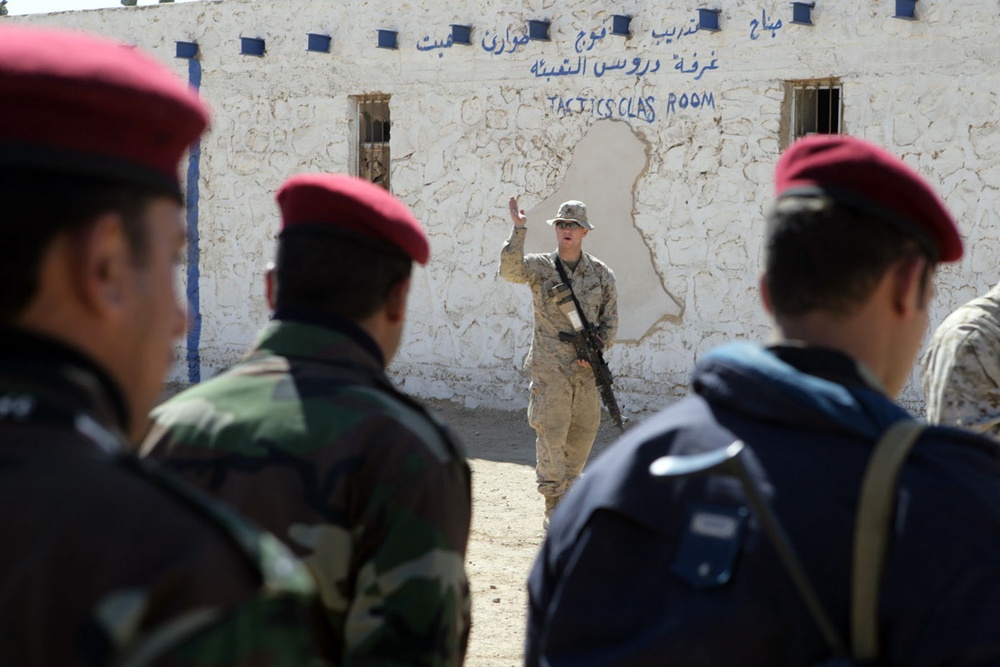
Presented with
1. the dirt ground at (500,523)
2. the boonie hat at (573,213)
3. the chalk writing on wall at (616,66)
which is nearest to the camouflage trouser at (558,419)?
the dirt ground at (500,523)

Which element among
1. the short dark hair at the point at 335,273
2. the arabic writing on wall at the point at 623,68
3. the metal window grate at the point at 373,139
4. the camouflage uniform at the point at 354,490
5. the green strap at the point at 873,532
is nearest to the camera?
the green strap at the point at 873,532

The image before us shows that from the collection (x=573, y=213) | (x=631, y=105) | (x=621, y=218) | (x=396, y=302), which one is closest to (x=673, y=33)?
(x=631, y=105)

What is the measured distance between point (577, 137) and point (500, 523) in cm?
427

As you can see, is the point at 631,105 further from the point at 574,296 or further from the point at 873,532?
the point at 873,532

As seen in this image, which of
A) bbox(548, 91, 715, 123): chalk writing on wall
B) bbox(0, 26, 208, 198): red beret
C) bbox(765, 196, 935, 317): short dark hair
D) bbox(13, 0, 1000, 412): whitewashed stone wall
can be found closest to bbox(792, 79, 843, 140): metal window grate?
bbox(13, 0, 1000, 412): whitewashed stone wall

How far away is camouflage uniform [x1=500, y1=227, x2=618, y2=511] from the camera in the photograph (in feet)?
23.4

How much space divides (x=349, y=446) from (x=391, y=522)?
125 millimetres

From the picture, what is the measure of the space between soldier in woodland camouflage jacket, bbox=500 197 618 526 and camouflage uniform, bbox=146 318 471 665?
527 cm

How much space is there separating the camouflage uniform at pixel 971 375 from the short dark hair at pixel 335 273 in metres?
1.96

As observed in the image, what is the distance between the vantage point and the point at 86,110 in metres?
0.94

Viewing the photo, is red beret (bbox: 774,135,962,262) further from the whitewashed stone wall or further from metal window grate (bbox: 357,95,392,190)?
metal window grate (bbox: 357,95,392,190)

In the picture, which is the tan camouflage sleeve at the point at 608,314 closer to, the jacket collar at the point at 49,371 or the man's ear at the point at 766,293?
the man's ear at the point at 766,293

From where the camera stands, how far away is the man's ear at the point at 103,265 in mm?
908

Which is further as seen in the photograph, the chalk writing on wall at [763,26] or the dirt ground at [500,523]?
the chalk writing on wall at [763,26]
